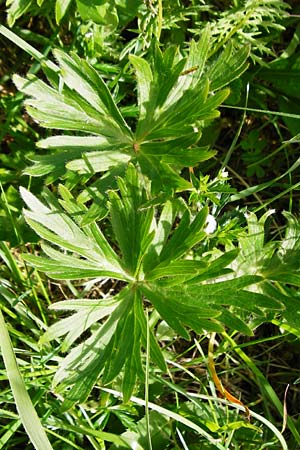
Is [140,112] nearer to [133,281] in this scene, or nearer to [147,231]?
[147,231]

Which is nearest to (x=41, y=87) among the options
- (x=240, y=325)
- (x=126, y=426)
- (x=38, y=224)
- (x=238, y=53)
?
(x=38, y=224)

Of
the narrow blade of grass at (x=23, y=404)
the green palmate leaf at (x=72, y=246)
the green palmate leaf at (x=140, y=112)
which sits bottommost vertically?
the narrow blade of grass at (x=23, y=404)

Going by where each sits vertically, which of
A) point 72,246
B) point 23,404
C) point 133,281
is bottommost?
point 23,404

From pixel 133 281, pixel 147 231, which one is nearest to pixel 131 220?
pixel 147 231

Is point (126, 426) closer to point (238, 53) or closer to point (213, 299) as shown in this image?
point (213, 299)

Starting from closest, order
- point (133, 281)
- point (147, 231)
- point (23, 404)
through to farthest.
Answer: point (23, 404) < point (147, 231) < point (133, 281)

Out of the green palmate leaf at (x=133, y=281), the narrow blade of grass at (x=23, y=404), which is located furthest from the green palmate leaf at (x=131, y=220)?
the narrow blade of grass at (x=23, y=404)

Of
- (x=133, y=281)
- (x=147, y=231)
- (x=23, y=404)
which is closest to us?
(x=23, y=404)

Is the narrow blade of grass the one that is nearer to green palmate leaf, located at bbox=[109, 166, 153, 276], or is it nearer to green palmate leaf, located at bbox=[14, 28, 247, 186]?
green palmate leaf, located at bbox=[109, 166, 153, 276]

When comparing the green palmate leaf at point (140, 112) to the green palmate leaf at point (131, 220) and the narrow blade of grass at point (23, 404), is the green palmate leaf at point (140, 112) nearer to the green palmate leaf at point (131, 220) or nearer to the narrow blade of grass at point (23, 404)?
the green palmate leaf at point (131, 220)
